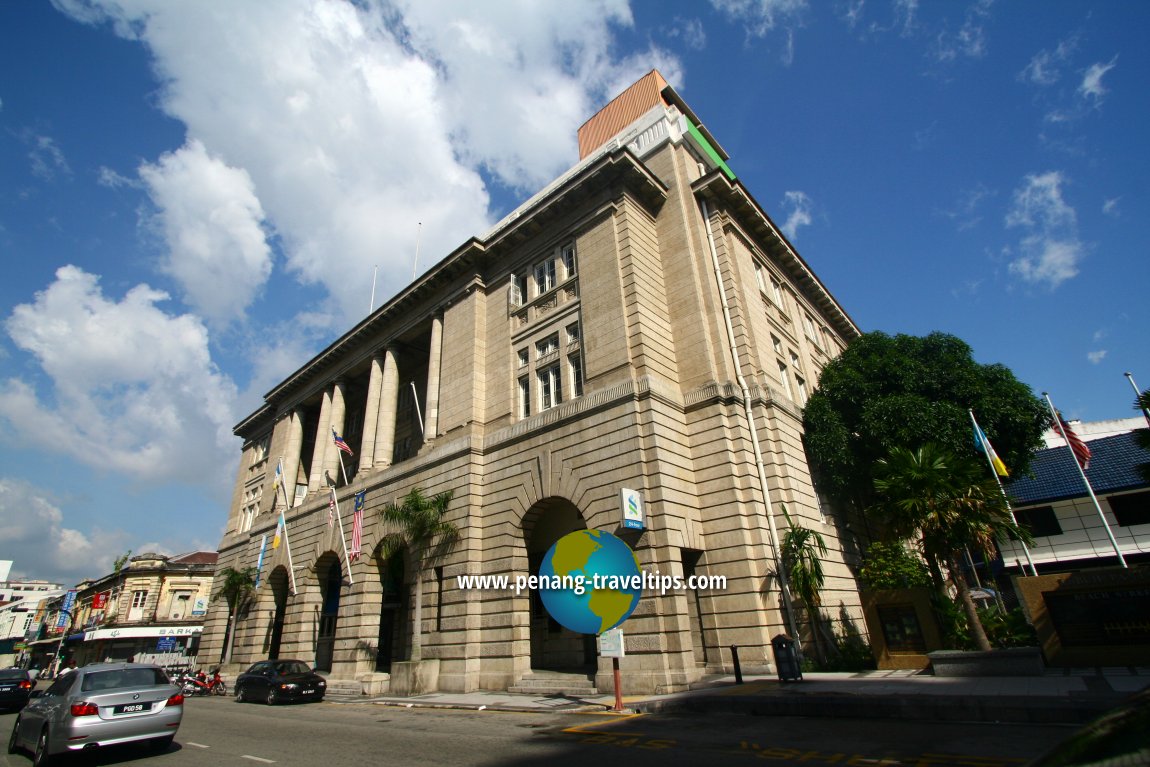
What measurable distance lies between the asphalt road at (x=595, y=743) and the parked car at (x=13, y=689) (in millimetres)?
14852

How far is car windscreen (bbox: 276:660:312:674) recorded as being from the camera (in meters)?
22.5

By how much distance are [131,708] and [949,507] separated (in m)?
19.4

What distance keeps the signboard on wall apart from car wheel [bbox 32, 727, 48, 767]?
13.6 meters

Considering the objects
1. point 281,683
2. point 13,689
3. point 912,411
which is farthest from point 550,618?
point 13,689

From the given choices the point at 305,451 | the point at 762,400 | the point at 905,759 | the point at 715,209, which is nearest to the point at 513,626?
the point at 762,400

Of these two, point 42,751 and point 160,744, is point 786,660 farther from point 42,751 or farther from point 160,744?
point 42,751

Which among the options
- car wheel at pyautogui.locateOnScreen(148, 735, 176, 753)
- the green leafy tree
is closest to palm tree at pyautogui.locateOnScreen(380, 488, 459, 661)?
car wheel at pyautogui.locateOnScreen(148, 735, 176, 753)

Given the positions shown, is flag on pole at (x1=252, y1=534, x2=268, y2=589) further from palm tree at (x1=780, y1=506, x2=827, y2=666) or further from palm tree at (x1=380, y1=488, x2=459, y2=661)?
palm tree at (x1=780, y1=506, x2=827, y2=666)

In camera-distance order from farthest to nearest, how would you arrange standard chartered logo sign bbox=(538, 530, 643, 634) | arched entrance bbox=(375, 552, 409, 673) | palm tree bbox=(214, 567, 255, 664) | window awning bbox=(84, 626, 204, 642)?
window awning bbox=(84, 626, 204, 642)
palm tree bbox=(214, 567, 255, 664)
arched entrance bbox=(375, 552, 409, 673)
standard chartered logo sign bbox=(538, 530, 643, 634)

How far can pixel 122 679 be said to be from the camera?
37.6 ft

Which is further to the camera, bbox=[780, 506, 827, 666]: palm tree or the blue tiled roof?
the blue tiled roof

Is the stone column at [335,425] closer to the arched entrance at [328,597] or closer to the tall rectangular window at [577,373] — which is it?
the arched entrance at [328,597]

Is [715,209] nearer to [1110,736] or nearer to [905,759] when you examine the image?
[905,759]

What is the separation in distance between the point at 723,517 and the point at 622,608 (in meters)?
7.71
